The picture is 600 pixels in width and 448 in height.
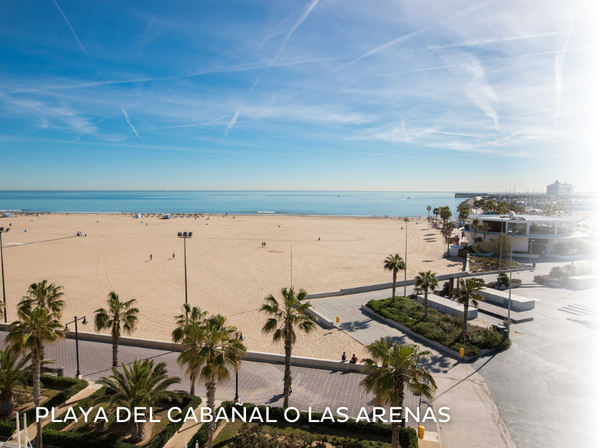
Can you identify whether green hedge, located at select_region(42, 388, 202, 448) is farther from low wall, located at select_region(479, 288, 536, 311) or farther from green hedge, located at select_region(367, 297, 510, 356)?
low wall, located at select_region(479, 288, 536, 311)

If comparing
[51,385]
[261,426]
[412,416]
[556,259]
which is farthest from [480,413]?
[556,259]

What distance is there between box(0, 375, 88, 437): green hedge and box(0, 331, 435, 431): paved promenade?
53.3 inches

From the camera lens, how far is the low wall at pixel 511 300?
90.7 ft

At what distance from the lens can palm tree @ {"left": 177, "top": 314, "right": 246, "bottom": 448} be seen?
11250 mm

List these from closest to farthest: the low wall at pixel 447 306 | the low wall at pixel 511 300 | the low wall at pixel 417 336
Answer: the low wall at pixel 417 336, the low wall at pixel 447 306, the low wall at pixel 511 300

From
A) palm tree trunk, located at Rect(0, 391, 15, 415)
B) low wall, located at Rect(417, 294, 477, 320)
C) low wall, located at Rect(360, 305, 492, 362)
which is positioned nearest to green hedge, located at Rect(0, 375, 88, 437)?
palm tree trunk, located at Rect(0, 391, 15, 415)

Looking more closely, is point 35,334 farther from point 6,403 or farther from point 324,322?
point 324,322

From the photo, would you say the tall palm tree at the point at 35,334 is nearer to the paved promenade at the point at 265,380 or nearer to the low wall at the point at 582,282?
the paved promenade at the point at 265,380

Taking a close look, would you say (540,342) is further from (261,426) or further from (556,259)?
(556,259)

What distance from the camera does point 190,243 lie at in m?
60.0

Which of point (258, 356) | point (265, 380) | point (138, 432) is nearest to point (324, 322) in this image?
point (258, 356)

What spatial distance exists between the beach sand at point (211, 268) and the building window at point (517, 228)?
420 inches

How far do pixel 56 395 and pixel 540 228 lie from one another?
60291 millimetres

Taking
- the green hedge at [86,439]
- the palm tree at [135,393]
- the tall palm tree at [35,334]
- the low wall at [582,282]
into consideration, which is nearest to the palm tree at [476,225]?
the low wall at [582,282]
